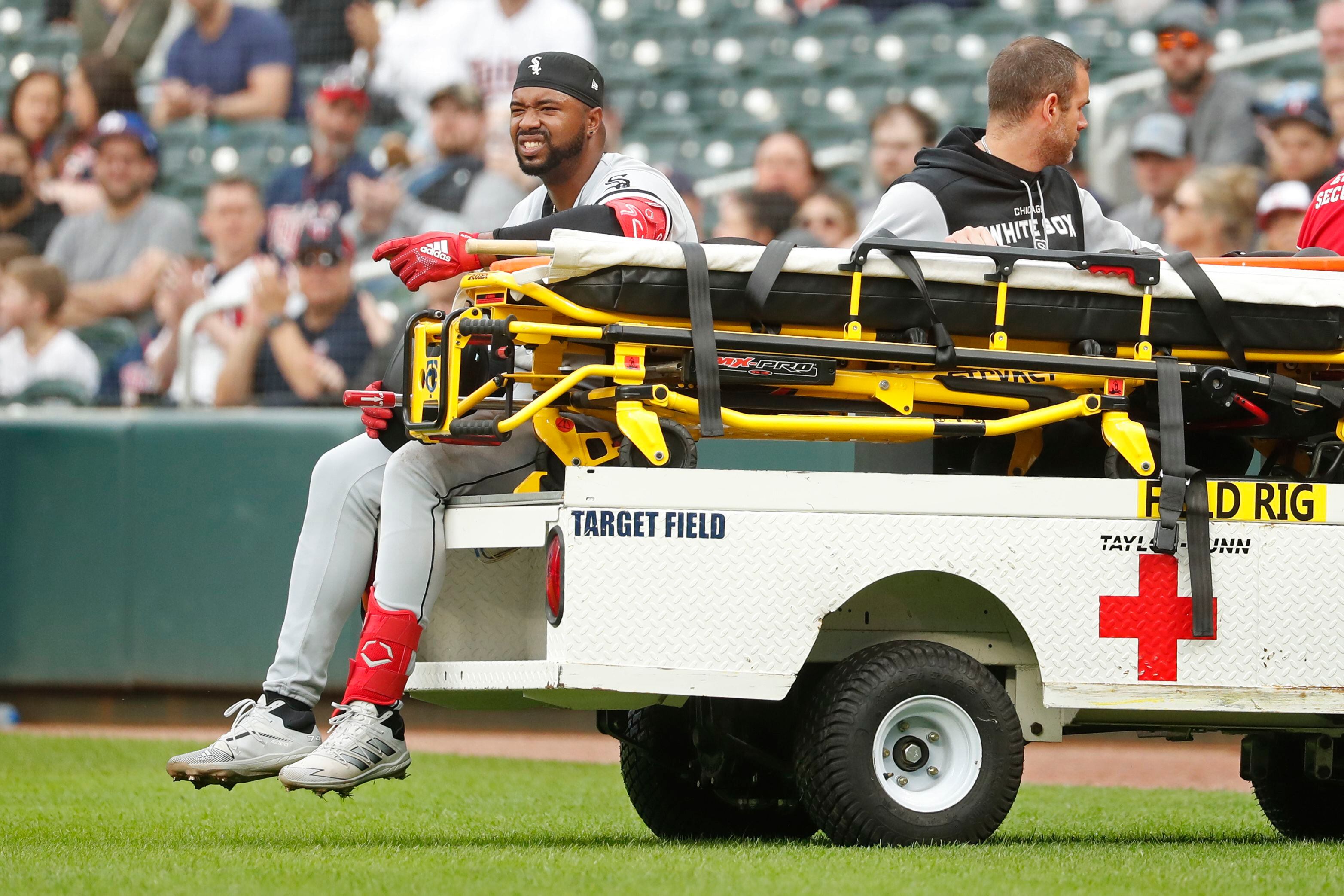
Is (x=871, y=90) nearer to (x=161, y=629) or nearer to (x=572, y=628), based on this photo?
(x=161, y=629)

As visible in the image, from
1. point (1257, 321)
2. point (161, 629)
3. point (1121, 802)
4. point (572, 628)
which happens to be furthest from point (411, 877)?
point (161, 629)

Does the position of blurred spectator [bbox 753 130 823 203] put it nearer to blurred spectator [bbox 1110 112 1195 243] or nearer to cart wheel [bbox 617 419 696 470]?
blurred spectator [bbox 1110 112 1195 243]

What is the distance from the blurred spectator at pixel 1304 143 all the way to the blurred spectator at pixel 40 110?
852 cm

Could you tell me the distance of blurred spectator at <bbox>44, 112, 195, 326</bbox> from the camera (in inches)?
471

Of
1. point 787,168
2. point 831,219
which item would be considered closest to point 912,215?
point 831,219

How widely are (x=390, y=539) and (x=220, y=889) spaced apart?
1.22 metres

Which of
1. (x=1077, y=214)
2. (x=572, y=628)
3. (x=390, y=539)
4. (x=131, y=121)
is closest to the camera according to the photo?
(x=572, y=628)

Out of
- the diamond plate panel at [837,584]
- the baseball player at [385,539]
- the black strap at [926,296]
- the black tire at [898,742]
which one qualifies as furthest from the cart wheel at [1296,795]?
the baseball player at [385,539]

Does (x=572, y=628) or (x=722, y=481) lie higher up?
(x=722, y=481)

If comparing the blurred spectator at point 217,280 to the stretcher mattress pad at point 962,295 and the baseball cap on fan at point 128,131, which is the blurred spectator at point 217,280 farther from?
the stretcher mattress pad at point 962,295

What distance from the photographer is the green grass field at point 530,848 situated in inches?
156

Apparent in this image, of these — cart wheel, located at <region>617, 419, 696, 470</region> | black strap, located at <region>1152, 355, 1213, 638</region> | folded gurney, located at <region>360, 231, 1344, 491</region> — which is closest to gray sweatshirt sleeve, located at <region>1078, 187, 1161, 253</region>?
folded gurney, located at <region>360, 231, 1344, 491</region>

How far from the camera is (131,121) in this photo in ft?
41.3

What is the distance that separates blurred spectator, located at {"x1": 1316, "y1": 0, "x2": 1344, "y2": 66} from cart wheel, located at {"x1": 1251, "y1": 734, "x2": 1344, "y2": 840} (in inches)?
228
